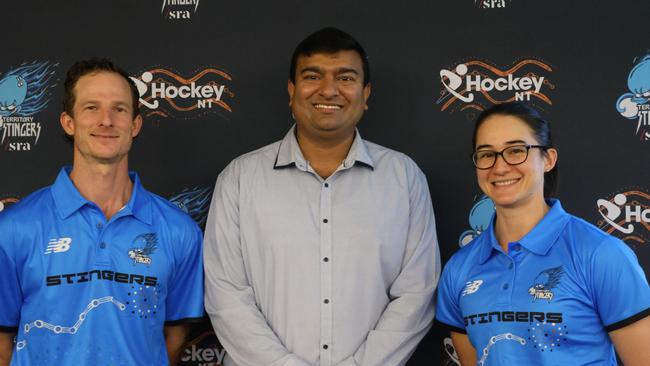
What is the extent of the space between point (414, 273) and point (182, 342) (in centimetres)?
87

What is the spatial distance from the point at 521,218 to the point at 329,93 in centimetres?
76

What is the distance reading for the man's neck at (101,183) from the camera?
257 cm

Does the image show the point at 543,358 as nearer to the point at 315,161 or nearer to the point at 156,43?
the point at 315,161

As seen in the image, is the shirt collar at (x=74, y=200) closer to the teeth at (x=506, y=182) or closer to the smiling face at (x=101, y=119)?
the smiling face at (x=101, y=119)

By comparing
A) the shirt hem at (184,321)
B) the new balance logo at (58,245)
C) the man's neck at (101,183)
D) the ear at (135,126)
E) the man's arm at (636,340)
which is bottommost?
the man's arm at (636,340)

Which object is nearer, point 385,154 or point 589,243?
point 589,243

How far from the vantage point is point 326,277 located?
2623 mm

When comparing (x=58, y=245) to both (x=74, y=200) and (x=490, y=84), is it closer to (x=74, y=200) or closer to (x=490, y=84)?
(x=74, y=200)

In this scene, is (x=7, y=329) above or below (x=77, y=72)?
below

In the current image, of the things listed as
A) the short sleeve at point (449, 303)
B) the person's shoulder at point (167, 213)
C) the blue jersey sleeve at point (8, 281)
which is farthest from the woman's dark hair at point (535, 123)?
the blue jersey sleeve at point (8, 281)

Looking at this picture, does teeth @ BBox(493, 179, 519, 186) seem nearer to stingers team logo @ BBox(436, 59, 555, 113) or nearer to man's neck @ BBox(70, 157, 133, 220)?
stingers team logo @ BBox(436, 59, 555, 113)

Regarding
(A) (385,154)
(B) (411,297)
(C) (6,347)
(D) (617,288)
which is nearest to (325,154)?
(A) (385,154)

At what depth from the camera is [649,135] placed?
10.1ft

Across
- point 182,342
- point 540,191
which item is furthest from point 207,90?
point 540,191
